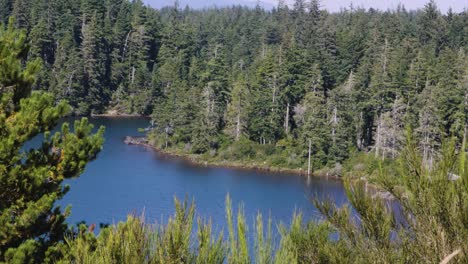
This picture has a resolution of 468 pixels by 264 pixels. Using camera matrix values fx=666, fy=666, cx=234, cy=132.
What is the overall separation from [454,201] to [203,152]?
1482 inches

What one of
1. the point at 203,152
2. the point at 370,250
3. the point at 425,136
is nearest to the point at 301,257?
the point at 370,250

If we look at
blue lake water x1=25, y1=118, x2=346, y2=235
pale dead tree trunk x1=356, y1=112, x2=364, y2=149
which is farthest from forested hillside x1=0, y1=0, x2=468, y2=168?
blue lake water x1=25, y1=118, x2=346, y2=235

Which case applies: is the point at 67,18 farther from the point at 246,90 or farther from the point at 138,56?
the point at 246,90

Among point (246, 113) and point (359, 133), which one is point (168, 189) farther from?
point (359, 133)

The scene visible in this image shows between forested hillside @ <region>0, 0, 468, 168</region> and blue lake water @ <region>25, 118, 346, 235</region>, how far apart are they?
3.69 metres

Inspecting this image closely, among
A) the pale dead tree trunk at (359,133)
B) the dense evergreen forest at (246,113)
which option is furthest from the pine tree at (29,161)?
the pale dead tree trunk at (359,133)

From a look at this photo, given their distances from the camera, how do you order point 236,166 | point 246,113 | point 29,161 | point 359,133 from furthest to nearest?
point 246,113 < point 359,133 < point 236,166 < point 29,161

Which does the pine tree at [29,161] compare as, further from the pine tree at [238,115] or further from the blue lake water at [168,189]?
the pine tree at [238,115]

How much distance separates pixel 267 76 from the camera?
45844 millimetres

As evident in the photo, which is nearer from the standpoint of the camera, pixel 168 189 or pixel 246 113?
pixel 168 189

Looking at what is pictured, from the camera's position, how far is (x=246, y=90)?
147 feet

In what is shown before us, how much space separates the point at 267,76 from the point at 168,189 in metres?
16.0

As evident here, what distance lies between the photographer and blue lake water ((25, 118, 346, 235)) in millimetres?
27573

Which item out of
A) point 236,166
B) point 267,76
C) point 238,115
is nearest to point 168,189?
point 236,166
